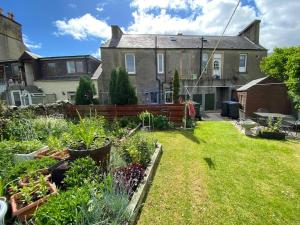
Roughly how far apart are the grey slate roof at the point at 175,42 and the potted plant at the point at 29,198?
52.6ft

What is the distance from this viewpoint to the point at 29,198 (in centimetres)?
269

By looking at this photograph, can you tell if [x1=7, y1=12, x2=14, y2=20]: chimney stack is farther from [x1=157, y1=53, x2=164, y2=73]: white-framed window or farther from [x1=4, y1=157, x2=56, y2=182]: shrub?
[x1=4, y1=157, x2=56, y2=182]: shrub

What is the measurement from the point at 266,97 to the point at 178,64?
8.31 meters

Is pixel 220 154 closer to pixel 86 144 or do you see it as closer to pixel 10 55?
pixel 86 144

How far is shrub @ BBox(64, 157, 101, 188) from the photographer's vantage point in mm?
3031

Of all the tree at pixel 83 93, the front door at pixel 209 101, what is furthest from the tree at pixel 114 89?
the front door at pixel 209 101

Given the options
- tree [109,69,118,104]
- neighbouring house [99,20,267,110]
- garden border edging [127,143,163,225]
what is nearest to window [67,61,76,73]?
neighbouring house [99,20,267,110]

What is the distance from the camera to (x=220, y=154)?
20.0 ft

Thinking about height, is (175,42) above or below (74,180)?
above

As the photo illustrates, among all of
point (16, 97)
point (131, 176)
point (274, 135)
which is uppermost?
point (16, 97)

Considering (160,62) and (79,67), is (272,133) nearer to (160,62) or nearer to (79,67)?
(160,62)

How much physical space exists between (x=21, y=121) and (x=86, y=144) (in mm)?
4737

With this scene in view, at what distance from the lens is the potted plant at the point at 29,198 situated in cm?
254

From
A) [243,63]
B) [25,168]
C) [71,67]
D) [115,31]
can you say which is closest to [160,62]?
[115,31]
